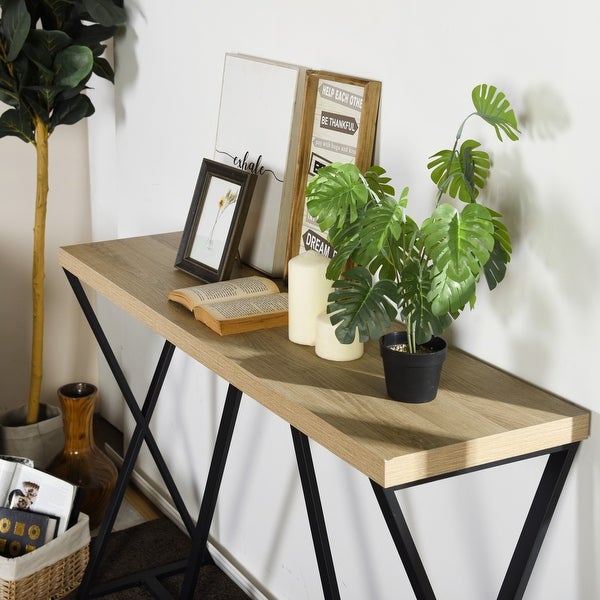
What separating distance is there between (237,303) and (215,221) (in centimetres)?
33

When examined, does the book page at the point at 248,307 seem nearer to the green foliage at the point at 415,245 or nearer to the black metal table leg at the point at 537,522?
the green foliage at the point at 415,245

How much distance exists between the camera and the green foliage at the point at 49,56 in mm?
2513

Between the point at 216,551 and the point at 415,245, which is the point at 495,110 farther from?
the point at 216,551

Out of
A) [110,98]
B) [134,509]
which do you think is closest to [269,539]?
Result: [134,509]

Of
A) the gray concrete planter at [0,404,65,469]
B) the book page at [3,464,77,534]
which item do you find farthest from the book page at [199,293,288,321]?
the gray concrete planter at [0,404,65,469]

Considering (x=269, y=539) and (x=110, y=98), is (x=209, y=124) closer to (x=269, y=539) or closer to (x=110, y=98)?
(x=110, y=98)

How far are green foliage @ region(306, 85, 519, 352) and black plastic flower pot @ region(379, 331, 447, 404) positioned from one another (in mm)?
29

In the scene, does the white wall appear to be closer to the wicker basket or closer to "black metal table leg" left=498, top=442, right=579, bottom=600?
"black metal table leg" left=498, top=442, right=579, bottom=600

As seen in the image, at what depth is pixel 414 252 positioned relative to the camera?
4.68 feet

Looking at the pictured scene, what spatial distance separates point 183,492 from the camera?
112 inches

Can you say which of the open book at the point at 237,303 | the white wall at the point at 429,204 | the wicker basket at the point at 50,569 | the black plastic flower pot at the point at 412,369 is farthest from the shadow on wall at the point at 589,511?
the wicker basket at the point at 50,569

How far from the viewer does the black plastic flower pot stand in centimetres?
140

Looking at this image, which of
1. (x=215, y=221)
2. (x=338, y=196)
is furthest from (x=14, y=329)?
(x=338, y=196)

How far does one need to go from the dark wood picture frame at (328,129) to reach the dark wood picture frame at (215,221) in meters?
0.12
